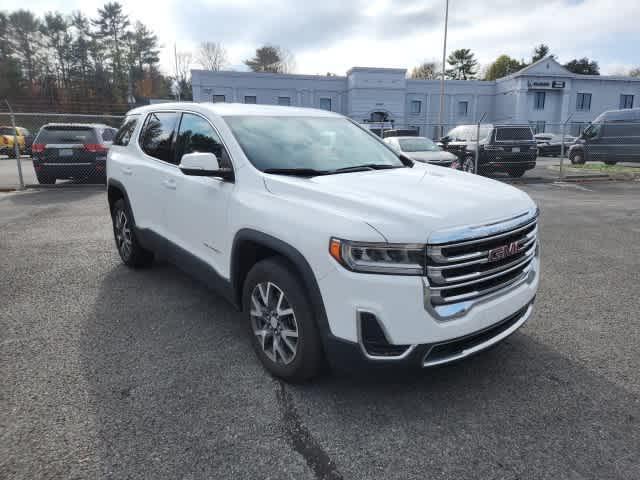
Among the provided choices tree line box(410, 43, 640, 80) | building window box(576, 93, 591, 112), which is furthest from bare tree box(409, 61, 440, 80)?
building window box(576, 93, 591, 112)

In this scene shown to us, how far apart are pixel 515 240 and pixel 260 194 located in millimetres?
1612

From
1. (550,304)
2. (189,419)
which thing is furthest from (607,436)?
(189,419)

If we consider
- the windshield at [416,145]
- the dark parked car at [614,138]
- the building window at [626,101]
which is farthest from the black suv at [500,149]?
the building window at [626,101]

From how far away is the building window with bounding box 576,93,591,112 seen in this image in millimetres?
46219

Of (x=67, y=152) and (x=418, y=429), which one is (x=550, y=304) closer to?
(x=418, y=429)

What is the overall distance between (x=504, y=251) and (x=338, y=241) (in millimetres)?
1010

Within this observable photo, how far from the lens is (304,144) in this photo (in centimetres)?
357

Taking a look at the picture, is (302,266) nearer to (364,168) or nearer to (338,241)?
(338,241)

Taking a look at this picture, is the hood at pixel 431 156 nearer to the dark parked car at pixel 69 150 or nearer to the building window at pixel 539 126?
the dark parked car at pixel 69 150

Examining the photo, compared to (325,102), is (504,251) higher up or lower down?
lower down

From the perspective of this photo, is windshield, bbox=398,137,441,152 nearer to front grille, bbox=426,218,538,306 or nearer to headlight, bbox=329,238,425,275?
front grille, bbox=426,218,538,306

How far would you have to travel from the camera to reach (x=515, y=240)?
9.05 ft

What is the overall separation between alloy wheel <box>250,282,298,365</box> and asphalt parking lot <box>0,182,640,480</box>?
217 mm

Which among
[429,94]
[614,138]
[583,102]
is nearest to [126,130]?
[614,138]
